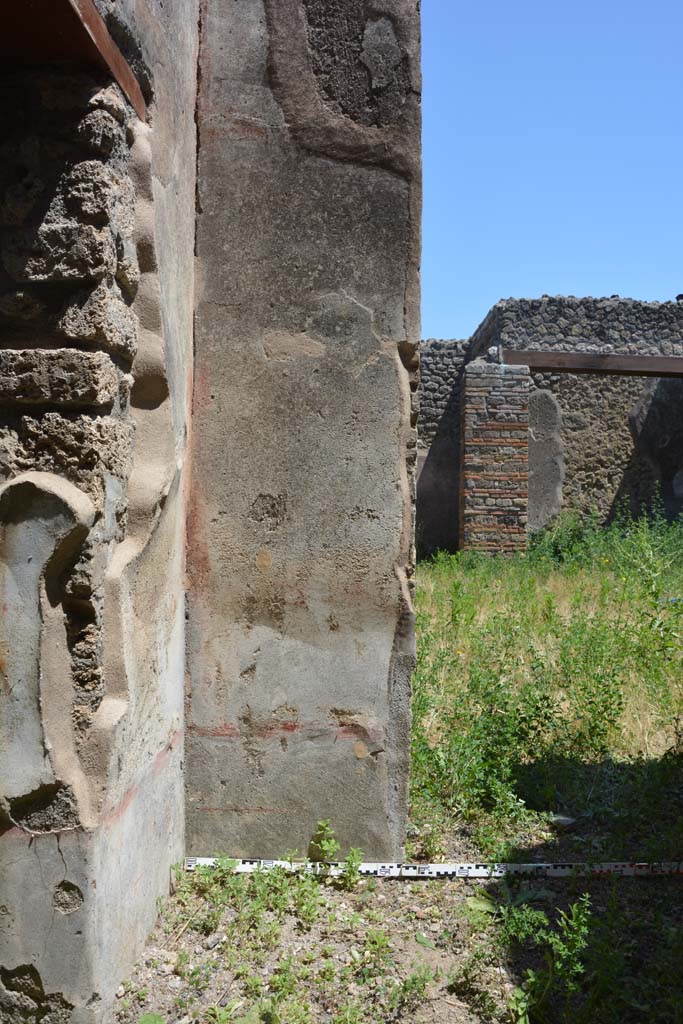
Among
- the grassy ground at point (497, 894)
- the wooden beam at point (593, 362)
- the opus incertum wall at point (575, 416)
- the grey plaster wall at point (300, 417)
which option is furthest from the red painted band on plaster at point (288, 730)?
the opus incertum wall at point (575, 416)

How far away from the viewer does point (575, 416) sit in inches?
454

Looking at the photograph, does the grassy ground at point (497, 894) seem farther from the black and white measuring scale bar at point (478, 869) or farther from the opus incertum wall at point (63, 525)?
the opus incertum wall at point (63, 525)

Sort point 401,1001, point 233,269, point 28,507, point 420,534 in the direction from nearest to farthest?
point 28,507 → point 401,1001 → point 233,269 → point 420,534

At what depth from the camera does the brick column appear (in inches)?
384

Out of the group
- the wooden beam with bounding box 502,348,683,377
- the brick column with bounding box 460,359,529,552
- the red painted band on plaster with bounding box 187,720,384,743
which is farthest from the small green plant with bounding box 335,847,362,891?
the wooden beam with bounding box 502,348,683,377

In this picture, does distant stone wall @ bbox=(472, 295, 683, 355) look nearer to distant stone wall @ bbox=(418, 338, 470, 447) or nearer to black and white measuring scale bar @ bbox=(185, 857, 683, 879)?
distant stone wall @ bbox=(418, 338, 470, 447)

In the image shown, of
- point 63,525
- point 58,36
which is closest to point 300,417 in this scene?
point 63,525

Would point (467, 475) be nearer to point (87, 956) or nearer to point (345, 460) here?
point (345, 460)

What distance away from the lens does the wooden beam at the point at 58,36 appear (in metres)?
1.63

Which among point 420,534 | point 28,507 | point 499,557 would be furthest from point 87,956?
point 420,534

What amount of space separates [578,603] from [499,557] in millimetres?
3888

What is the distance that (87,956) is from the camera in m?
1.82

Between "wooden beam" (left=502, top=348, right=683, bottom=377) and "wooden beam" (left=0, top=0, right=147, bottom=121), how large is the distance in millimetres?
8468

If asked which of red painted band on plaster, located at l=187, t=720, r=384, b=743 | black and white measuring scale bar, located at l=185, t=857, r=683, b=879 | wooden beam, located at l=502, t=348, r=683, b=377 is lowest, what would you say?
black and white measuring scale bar, located at l=185, t=857, r=683, b=879
